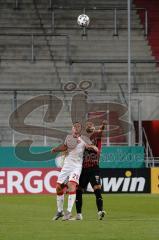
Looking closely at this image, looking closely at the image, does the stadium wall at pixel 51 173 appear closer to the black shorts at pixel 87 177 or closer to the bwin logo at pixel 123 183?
the bwin logo at pixel 123 183

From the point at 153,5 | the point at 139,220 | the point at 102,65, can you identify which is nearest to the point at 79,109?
the point at 102,65

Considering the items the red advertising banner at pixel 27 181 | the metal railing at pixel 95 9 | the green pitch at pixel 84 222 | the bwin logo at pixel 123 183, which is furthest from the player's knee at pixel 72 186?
the metal railing at pixel 95 9

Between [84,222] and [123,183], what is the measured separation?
14905 millimetres

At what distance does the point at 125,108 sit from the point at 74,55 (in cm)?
671

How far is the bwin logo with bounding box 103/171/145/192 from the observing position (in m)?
32.6

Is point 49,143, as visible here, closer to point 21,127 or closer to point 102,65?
point 21,127

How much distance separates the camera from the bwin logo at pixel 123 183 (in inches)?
1283

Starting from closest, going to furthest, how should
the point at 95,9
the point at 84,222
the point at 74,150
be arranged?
the point at 84,222
the point at 74,150
the point at 95,9

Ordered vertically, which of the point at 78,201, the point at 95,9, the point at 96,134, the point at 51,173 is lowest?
the point at 51,173

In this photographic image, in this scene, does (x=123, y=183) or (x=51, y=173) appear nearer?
(x=51, y=173)

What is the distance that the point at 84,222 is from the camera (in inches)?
704

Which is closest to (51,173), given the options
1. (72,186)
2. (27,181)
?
(27,181)

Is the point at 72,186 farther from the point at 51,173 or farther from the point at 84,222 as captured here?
the point at 51,173

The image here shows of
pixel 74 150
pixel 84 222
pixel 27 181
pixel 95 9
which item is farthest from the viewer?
pixel 95 9
